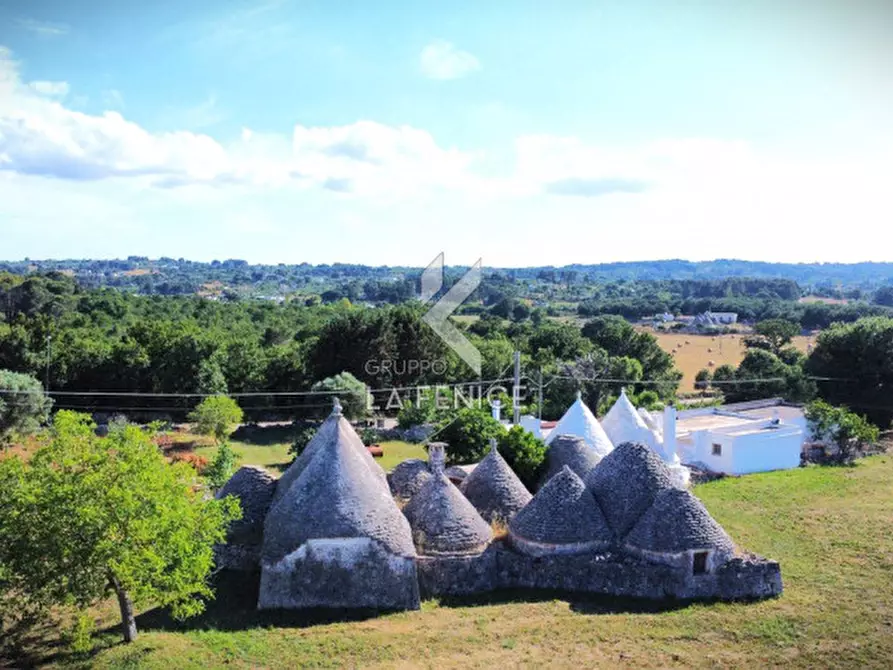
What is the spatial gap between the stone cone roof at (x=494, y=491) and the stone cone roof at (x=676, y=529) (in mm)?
3427

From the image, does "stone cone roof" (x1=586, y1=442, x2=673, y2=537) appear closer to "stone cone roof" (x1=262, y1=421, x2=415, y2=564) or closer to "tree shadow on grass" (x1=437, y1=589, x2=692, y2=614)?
"tree shadow on grass" (x1=437, y1=589, x2=692, y2=614)

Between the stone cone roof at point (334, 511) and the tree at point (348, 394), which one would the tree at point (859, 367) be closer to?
the tree at point (348, 394)

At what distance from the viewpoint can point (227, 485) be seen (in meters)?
19.8

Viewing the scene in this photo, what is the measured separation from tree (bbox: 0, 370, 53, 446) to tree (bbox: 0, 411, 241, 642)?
21745mm

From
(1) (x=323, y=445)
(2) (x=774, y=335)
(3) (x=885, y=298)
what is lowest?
(1) (x=323, y=445)

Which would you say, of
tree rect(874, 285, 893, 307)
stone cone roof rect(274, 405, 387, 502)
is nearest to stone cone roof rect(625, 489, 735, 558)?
stone cone roof rect(274, 405, 387, 502)

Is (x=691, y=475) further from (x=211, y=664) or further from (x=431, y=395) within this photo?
(x=211, y=664)

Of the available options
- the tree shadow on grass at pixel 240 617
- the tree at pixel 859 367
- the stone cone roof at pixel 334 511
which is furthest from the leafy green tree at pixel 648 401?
the tree shadow on grass at pixel 240 617

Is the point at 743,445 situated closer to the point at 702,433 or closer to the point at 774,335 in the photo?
the point at 702,433

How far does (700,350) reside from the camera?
84.4 meters

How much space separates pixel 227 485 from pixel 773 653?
14064 millimetres

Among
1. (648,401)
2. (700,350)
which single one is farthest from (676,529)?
(700,350)

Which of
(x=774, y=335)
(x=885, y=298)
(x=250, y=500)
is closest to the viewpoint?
(x=250, y=500)

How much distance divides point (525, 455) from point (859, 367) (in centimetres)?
3010
